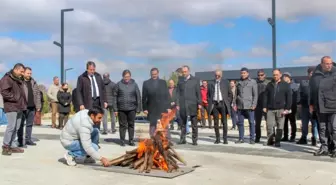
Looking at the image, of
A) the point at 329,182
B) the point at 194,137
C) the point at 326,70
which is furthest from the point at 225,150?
the point at 329,182

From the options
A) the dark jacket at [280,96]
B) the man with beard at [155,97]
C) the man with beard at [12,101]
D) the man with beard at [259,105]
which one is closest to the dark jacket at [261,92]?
the man with beard at [259,105]

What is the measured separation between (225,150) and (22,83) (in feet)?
16.1

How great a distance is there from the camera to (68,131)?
817 cm

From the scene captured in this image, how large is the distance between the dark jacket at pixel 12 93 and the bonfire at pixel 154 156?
2.94m

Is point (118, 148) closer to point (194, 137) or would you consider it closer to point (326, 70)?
point (194, 137)

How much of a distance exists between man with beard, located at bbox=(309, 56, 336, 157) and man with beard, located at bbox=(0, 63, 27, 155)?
6328 millimetres

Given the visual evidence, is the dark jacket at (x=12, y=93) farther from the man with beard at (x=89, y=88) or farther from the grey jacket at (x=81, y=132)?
the grey jacket at (x=81, y=132)

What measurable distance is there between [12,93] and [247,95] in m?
6.01

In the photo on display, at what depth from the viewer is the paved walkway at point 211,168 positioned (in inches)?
273

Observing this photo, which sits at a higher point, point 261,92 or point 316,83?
point 316,83

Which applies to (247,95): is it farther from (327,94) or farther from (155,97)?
(327,94)

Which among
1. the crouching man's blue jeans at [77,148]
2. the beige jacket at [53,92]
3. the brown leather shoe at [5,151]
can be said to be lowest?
the brown leather shoe at [5,151]

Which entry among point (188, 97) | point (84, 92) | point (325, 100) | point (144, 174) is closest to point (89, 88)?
point (84, 92)

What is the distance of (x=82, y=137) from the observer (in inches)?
308
